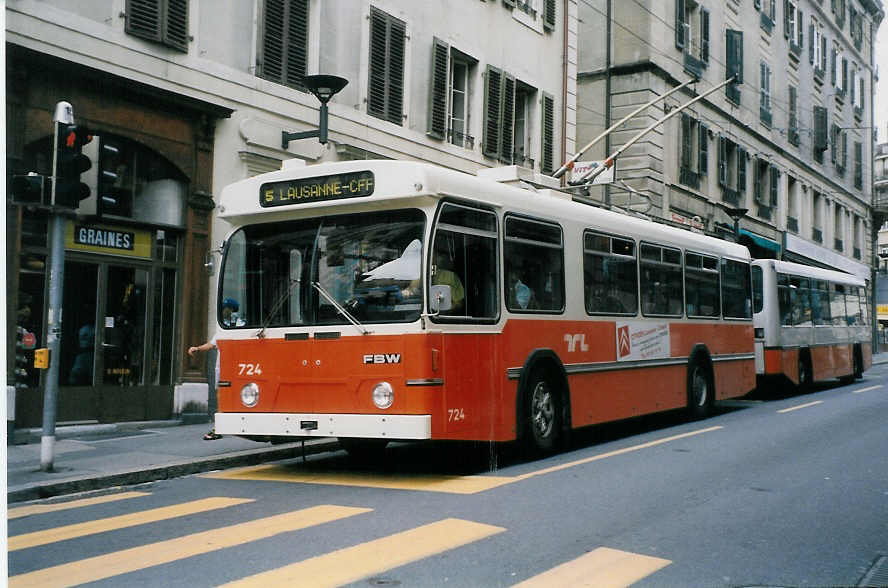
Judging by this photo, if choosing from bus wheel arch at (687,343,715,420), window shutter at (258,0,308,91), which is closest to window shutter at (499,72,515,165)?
window shutter at (258,0,308,91)

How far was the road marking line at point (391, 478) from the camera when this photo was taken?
8734 millimetres

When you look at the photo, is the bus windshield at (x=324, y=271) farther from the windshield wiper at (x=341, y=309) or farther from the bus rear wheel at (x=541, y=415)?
the bus rear wheel at (x=541, y=415)

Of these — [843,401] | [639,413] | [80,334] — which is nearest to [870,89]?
[843,401]

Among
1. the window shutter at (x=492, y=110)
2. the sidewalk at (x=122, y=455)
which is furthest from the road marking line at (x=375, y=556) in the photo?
the window shutter at (x=492, y=110)

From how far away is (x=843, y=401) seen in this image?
60.7ft

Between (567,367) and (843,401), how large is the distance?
9.63 meters

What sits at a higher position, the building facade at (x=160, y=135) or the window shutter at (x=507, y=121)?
the window shutter at (x=507, y=121)

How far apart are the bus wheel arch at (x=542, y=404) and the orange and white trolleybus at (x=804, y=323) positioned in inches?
385

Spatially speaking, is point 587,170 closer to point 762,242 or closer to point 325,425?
point 325,425

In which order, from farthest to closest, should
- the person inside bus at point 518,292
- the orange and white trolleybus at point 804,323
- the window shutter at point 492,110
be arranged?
the window shutter at point 492,110 < the orange and white trolleybus at point 804,323 < the person inside bus at point 518,292

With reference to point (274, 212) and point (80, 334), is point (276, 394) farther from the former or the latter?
point (80, 334)

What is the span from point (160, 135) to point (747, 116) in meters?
28.2

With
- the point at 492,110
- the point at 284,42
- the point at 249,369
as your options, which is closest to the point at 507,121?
the point at 492,110

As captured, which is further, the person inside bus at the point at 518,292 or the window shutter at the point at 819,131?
the window shutter at the point at 819,131
